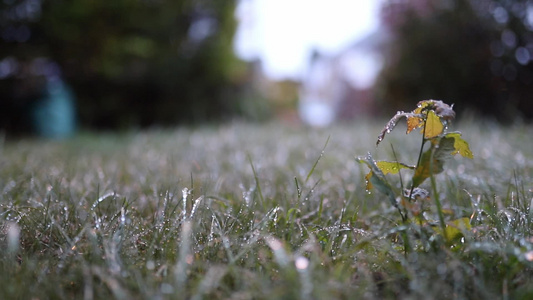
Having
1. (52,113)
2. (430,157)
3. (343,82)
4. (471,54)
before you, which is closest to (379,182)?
(430,157)

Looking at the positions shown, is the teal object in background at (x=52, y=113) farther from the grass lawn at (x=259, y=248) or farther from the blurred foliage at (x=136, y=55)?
the grass lawn at (x=259, y=248)

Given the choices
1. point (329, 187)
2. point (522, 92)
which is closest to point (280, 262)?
point (329, 187)

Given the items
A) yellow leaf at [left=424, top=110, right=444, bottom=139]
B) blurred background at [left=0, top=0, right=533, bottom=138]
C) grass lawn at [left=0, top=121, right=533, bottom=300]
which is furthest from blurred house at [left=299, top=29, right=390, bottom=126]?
yellow leaf at [left=424, top=110, right=444, bottom=139]

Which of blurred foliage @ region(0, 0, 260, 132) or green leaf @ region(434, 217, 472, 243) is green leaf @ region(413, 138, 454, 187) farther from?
blurred foliage @ region(0, 0, 260, 132)

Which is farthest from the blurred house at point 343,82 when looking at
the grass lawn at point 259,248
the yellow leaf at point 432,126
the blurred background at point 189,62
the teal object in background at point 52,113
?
the yellow leaf at point 432,126

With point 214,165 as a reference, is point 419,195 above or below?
above

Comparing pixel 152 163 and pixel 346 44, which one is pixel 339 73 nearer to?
pixel 346 44

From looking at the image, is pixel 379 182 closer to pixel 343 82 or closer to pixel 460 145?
pixel 460 145
